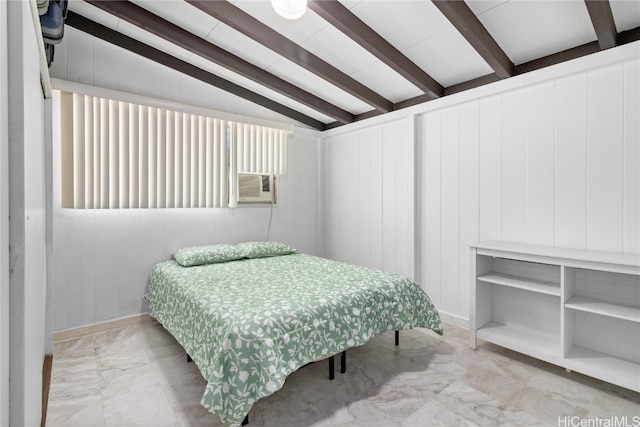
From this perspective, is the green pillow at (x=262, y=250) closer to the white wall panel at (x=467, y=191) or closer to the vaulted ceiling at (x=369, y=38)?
the vaulted ceiling at (x=369, y=38)

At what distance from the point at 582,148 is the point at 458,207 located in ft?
3.35

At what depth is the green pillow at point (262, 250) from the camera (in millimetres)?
3279

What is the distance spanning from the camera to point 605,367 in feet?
6.47

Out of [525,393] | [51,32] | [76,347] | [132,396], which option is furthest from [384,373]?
[51,32]

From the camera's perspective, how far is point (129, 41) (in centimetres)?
295

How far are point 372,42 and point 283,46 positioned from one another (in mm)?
754

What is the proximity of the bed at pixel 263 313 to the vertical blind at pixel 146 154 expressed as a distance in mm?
720

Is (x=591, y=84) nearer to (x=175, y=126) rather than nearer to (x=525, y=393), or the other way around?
(x=525, y=393)

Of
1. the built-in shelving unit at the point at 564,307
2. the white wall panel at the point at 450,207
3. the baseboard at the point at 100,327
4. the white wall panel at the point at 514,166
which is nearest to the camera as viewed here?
the built-in shelving unit at the point at 564,307

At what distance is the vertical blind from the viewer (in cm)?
273

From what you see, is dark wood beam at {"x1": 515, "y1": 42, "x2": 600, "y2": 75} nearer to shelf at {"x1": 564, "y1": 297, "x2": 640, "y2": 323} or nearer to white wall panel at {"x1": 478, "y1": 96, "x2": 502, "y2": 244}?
white wall panel at {"x1": 478, "y1": 96, "x2": 502, "y2": 244}

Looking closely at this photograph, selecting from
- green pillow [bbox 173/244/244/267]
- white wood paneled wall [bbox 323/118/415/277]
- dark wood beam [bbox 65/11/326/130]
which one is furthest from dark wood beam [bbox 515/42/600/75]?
green pillow [bbox 173/244/244/267]

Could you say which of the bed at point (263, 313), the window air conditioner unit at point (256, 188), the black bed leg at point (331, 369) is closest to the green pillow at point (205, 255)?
the bed at point (263, 313)

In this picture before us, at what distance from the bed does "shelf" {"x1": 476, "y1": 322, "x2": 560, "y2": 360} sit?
16.7 inches
